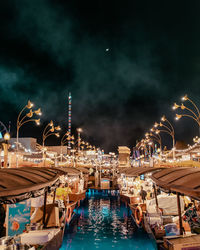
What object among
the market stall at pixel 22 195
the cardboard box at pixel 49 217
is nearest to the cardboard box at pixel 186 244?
the market stall at pixel 22 195

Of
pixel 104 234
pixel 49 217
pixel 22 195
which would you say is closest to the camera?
pixel 22 195

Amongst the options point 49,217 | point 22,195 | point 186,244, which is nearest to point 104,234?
point 49,217

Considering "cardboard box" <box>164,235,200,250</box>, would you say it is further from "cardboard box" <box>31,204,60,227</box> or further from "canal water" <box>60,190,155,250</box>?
"cardboard box" <box>31,204,60,227</box>

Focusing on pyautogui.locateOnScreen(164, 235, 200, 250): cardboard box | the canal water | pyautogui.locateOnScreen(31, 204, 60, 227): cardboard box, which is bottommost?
the canal water

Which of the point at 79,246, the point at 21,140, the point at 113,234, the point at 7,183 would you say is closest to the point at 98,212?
the point at 113,234

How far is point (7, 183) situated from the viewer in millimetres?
5469

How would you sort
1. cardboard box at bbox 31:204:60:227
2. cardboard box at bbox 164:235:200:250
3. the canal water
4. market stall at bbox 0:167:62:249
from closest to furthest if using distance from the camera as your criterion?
market stall at bbox 0:167:62:249, cardboard box at bbox 164:235:200:250, cardboard box at bbox 31:204:60:227, the canal water

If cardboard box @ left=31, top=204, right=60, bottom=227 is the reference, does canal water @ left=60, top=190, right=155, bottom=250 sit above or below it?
below

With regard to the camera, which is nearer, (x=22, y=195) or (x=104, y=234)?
(x=22, y=195)

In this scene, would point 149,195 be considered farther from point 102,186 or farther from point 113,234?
point 102,186

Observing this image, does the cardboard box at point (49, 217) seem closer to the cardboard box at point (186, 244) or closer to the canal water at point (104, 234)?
the canal water at point (104, 234)

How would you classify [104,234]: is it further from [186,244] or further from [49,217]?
[186,244]

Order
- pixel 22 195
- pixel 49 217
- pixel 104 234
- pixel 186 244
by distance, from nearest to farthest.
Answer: pixel 22 195, pixel 186 244, pixel 49 217, pixel 104 234

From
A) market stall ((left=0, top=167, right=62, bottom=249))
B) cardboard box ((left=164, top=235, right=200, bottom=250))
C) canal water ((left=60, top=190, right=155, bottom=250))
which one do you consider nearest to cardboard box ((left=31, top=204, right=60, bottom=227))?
market stall ((left=0, top=167, right=62, bottom=249))
